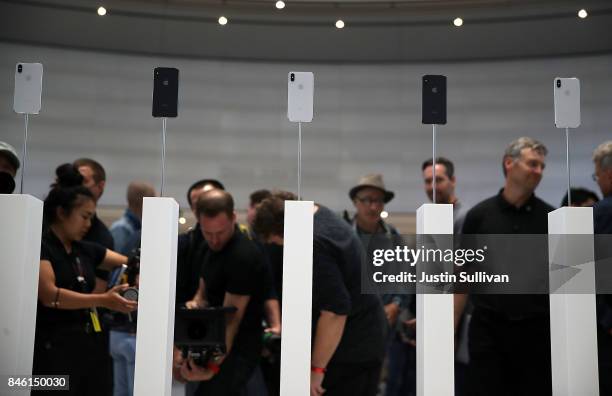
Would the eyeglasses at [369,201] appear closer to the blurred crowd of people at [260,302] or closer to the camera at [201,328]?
the blurred crowd of people at [260,302]

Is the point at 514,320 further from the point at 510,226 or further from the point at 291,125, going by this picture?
the point at 291,125

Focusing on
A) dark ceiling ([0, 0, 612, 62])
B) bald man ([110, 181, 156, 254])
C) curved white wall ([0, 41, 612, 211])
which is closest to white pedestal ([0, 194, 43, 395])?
bald man ([110, 181, 156, 254])

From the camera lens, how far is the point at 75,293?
3377 mm

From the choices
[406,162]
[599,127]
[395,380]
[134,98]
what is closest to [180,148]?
[134,98]

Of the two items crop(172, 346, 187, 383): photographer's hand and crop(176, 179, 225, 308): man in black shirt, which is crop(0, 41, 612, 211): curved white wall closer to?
crop(176, 179, 225, 308): man in black shirt

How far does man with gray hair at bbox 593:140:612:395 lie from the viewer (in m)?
3.42

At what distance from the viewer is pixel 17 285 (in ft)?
9.57

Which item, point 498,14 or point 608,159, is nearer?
point 608,159

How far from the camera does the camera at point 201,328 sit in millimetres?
3387

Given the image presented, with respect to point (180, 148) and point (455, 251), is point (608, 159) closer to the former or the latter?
point (455, 251)

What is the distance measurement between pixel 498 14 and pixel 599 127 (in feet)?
3.12

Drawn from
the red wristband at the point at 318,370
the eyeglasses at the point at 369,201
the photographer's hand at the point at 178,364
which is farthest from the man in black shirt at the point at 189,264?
the eyeglasses at the point at 369,201

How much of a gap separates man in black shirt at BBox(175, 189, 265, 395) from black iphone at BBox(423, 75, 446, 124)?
39.4 inches

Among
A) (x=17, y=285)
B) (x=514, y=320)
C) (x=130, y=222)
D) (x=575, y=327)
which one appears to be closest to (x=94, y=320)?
Result: (x=17, y=285)
